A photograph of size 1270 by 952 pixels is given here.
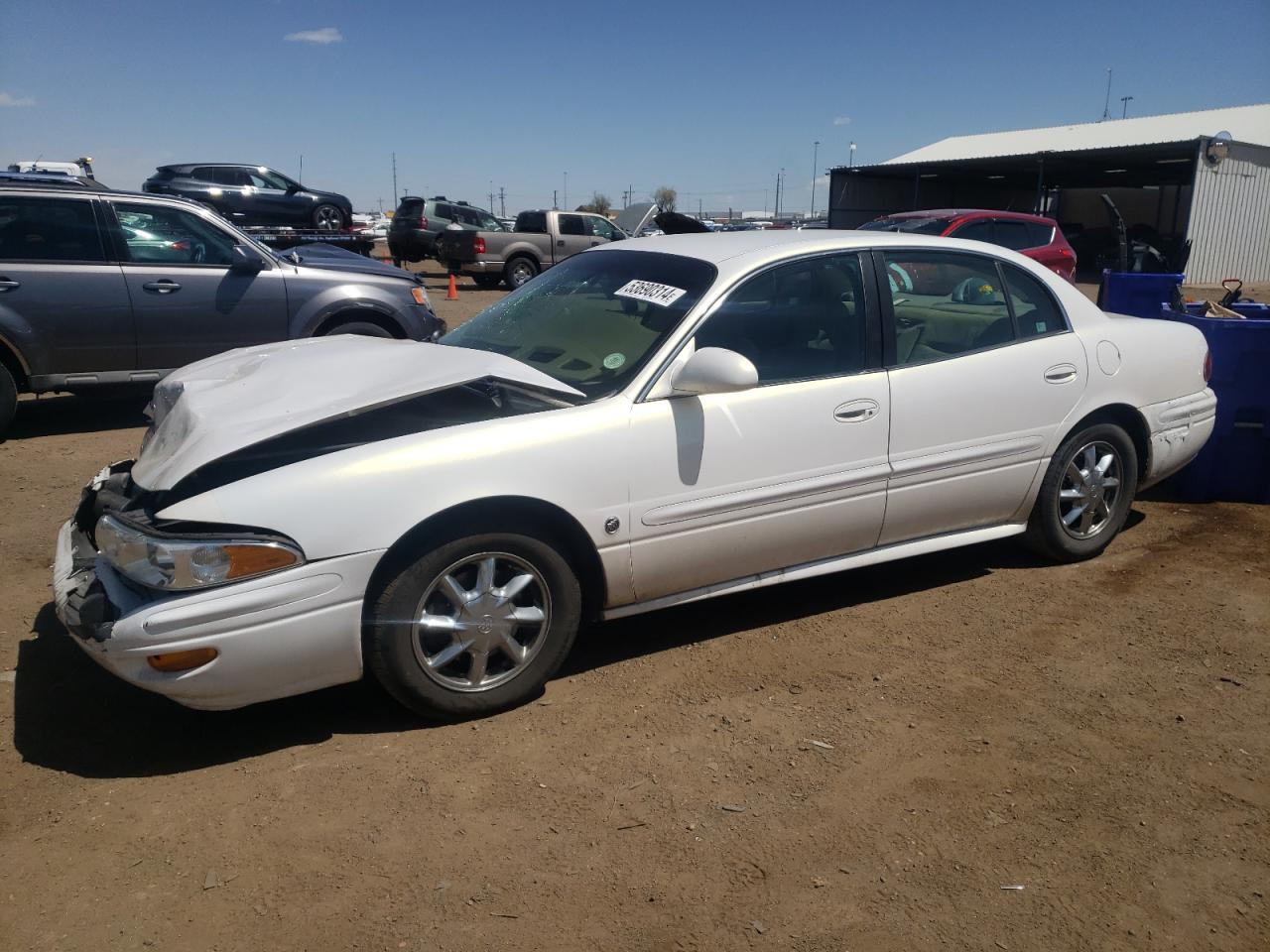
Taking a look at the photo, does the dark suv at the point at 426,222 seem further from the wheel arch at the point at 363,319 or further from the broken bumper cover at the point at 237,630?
the broken bumper cover at the point at 237,630

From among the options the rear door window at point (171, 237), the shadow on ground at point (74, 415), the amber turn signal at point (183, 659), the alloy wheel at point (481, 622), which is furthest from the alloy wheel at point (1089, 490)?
the shadow on ground at point (74, 415)

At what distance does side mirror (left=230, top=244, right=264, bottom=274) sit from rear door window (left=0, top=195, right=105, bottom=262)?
0.90 metres

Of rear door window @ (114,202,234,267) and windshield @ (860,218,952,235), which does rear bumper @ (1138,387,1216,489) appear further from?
windshield @ (860,218,952,235)

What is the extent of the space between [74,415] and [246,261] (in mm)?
2123

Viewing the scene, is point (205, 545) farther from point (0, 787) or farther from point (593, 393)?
point (593, 393)

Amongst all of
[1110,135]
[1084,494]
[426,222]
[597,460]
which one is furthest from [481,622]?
[1110,135]

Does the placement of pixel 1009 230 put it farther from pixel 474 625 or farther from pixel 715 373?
pixel 474 625

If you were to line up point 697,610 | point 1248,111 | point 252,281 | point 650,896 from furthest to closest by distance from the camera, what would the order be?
point 1248,111 < point 252,281 < point 697,610 < point 650,896

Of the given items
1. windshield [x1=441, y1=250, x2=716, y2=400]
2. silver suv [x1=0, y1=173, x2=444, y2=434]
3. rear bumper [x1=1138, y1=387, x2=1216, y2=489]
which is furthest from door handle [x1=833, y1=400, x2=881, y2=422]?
silver suv [x1=0, y1=173, x2=444, y2=434]

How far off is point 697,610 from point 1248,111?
41671mm

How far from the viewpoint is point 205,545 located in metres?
2.92

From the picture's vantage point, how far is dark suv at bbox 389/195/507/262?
82.5 ft

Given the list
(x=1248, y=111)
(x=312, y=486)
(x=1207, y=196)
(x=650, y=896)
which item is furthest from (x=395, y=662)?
(x=1248, y=111)

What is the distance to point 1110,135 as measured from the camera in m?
34.7
